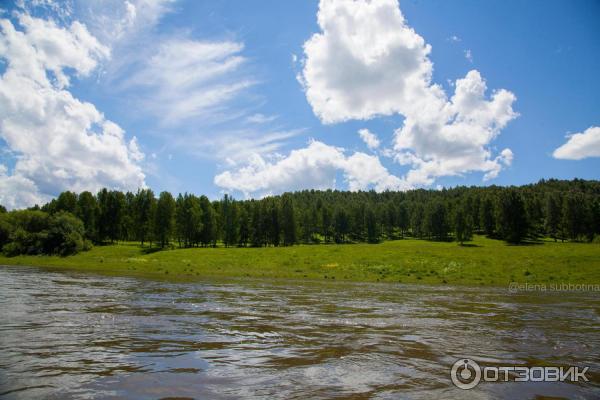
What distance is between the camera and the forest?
77.2 metres

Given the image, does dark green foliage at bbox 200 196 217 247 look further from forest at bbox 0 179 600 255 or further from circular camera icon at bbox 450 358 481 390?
circular camera icon at bbox 450 358 481 390

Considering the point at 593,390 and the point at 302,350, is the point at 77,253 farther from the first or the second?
the point at 593,390

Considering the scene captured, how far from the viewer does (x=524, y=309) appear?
21.0 meters

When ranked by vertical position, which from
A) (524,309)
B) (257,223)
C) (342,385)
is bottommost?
(524,309)

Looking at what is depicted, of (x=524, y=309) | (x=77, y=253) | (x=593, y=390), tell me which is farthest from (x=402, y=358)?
(x=77, y=253)

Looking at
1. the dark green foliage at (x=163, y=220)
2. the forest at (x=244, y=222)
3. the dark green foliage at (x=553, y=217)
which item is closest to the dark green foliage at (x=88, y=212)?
the forest at (x=244, y=222)

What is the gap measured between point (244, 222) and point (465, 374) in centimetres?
11638

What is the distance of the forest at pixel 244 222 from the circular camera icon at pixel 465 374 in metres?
81.3

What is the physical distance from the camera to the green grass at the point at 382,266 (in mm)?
43062

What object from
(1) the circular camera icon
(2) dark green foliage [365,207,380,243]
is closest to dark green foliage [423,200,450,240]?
(2) dark green foliage [365,207,380,243]

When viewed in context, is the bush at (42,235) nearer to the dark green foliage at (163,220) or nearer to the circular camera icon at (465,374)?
the dark green foliage at (163,220)

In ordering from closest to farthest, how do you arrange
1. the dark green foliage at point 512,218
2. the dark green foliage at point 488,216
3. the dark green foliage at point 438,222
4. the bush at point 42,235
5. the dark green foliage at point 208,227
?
the bush at point 42,235
the dark green foliage at point 208,227
the dark green foliage at point 512,218
the dark green foliage at point 488,216
the dark green foliage at point 438,222

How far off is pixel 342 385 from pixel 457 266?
45930 millimetres

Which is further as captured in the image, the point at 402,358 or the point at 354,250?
the point at 354,250
